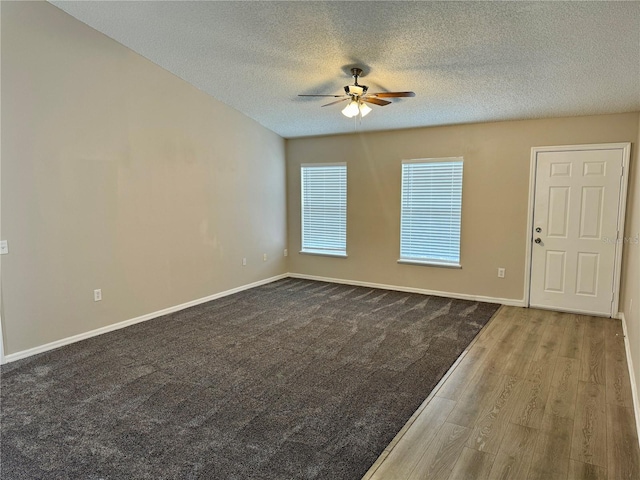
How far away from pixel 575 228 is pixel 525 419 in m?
3.08

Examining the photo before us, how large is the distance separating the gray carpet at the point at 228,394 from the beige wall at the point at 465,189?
0.90m

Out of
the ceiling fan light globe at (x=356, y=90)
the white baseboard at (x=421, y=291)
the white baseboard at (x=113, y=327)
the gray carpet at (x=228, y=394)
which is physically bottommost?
the gray carpet at (x=228, y=394)

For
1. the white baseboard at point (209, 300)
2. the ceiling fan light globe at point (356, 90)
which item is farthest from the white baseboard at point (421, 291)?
the ceiling fan light globe at point (356, 90)

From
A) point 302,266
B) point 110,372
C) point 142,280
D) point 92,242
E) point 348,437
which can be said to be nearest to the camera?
point 348,437

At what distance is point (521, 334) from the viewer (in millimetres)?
4039

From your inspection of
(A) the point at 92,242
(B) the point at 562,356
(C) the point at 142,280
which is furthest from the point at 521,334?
(A) the point at 92,242

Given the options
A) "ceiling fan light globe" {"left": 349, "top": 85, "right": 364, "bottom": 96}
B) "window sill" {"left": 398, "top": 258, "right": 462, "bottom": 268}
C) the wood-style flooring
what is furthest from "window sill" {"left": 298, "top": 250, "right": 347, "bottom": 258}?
"ceiling fan light globe" {"left": 349, "top": 85, "right": 364, "bottom": 96}

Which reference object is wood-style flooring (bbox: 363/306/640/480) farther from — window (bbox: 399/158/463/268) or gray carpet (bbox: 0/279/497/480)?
window (bbox: 399/158/463/268)

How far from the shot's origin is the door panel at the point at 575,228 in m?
4.46

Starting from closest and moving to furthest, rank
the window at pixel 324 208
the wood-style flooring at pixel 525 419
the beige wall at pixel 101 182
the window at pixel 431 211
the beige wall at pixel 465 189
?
the wood-style flooring at pixel 525 419
the beige wall at pixel 101 182
the beige wall at pixel 465 189
the window at pixel 431 211
the window at pixel 324 208

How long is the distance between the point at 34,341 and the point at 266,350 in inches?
85.6

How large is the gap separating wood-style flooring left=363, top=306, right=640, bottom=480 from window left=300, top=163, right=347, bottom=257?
123 inches

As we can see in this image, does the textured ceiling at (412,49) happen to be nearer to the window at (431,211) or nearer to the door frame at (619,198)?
the door frame at (619,198)

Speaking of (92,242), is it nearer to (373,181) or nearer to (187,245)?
(187,245)
